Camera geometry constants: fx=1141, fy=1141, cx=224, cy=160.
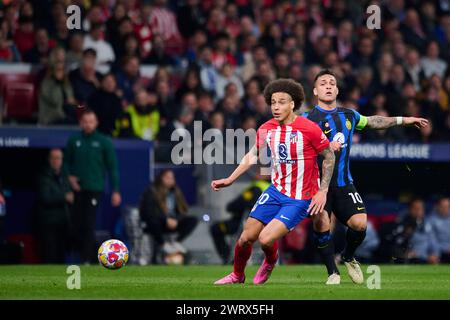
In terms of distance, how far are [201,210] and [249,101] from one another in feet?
8.01

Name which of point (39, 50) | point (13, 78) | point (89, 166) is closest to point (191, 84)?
point (39, 50)

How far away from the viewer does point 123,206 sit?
58.4 feet

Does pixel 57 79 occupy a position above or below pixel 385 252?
above

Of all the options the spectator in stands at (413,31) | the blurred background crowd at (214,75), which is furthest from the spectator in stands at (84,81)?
the spectator in stands at (413,31)

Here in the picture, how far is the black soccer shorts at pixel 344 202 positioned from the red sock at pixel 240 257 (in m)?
1.12

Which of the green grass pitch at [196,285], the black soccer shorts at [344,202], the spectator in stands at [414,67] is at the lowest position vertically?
the green grass pitch at [196,285]

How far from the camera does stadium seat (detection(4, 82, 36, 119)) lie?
56.9 feet

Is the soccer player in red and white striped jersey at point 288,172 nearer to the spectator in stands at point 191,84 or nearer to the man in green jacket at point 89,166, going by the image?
the man in green jacket at point 89,166

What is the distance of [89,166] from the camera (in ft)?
55.3

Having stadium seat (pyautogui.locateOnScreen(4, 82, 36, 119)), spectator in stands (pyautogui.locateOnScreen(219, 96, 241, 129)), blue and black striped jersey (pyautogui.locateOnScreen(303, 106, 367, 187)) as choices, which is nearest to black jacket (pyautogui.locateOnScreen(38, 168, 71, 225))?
stadium seat (pyautogui.locateOnScreen(4, 82, 36, 119))

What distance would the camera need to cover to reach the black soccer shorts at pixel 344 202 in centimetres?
1163

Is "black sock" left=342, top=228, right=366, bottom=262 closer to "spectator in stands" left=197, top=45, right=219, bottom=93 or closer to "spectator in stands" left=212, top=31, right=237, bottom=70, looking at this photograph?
"spectator in stands" left=197, top=45, right=219, bottom=93
